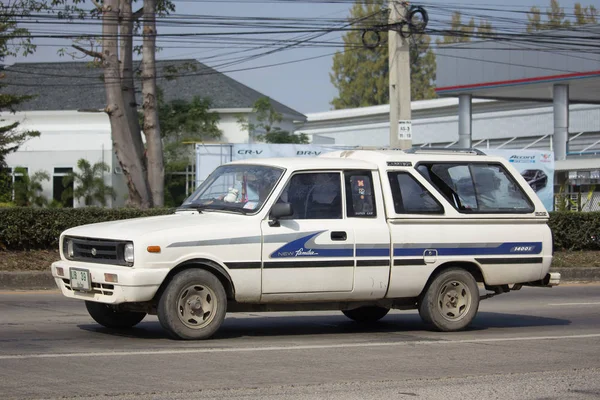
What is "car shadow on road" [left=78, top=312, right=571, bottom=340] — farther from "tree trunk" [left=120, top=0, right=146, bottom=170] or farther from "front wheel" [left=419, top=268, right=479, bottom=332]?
"tree trunk" [left=120, top=0, right=146, bottom=170]

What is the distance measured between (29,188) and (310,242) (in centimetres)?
3207

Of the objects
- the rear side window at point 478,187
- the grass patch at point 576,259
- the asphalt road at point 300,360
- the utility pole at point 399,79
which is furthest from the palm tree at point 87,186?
the rear side window at point 478,187

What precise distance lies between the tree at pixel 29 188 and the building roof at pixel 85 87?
3.85 metres

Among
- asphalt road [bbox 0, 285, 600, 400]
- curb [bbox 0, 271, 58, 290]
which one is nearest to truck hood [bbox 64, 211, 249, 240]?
asphalt road [bbox 0, 285, 600, 400]

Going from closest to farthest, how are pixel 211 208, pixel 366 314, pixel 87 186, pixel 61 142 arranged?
pixel 211 208
pixel 366 314
pixel 87 186
pixel 61 142

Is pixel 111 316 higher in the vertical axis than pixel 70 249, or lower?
lower

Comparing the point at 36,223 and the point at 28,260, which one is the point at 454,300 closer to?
the point at 28,260

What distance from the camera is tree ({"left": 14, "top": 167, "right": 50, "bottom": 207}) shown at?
38.3 meters

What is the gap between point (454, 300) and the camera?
10359 mm

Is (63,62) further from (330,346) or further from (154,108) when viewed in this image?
(330,346)

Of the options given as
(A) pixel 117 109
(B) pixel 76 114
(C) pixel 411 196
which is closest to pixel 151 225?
(C) pixel 411 196

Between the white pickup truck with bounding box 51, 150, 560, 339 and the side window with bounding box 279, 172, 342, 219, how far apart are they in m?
0.01

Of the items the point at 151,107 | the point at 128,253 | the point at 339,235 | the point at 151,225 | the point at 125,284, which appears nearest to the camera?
the point at 125,284

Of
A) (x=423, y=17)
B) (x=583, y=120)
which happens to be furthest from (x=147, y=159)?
(x=583, y=120)
